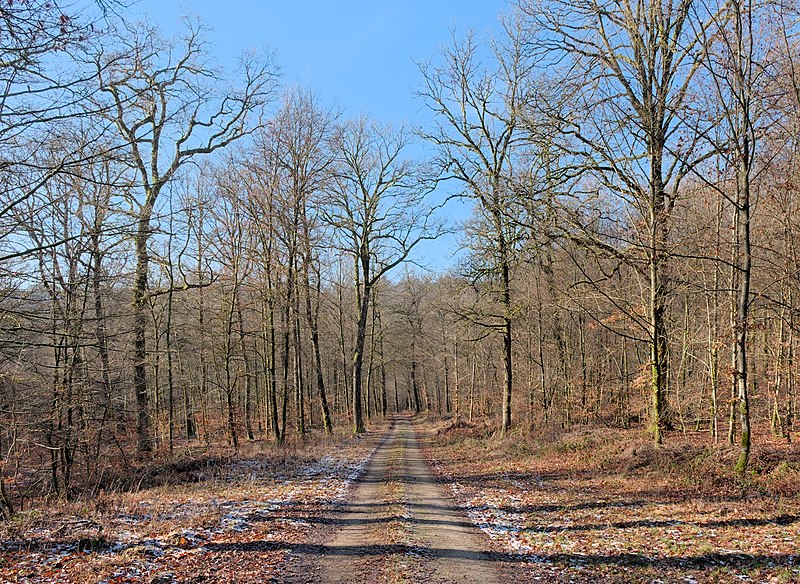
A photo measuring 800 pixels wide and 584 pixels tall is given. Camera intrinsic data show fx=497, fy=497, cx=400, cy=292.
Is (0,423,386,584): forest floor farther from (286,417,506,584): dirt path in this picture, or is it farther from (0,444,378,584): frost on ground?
(286,417,506,584): dirt path

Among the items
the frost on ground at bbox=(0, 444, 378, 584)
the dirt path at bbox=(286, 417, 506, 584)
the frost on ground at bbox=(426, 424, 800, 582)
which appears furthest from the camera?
the dirt path at bbox=(286, 417, 506, 584)

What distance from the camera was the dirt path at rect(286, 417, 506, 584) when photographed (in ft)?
21.0

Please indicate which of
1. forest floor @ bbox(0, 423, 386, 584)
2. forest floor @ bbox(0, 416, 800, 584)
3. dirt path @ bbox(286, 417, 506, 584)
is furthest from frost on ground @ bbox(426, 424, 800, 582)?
forest floor @ bbox(0, 423, 386, 584)

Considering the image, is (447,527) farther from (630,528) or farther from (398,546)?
(630,528)

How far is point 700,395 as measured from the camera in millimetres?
17344

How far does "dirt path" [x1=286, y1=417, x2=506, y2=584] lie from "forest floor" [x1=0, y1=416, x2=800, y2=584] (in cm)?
4

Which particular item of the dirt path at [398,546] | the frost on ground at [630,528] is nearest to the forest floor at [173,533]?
the dirt path at [398,546]

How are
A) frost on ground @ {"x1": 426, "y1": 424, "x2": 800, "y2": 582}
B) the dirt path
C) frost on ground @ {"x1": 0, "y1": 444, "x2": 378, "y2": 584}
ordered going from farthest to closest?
the dirt path
frost on ground @ {"x1": 426, "y1": 424, "x2": 800, "y2": 582}
frost on ground @ {"x1": 0, "y1": 444, "x2": 378, "y2": 584}

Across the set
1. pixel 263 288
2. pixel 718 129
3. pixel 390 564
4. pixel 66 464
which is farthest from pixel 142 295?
pixel 718 129

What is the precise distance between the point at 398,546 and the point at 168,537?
3.43m

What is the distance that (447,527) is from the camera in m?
8.61

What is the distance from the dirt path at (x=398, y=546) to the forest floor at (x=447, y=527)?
0.04 meters

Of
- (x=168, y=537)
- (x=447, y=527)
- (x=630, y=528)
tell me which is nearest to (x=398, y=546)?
(x=447, y=527)

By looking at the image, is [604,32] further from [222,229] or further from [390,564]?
[222,229]
